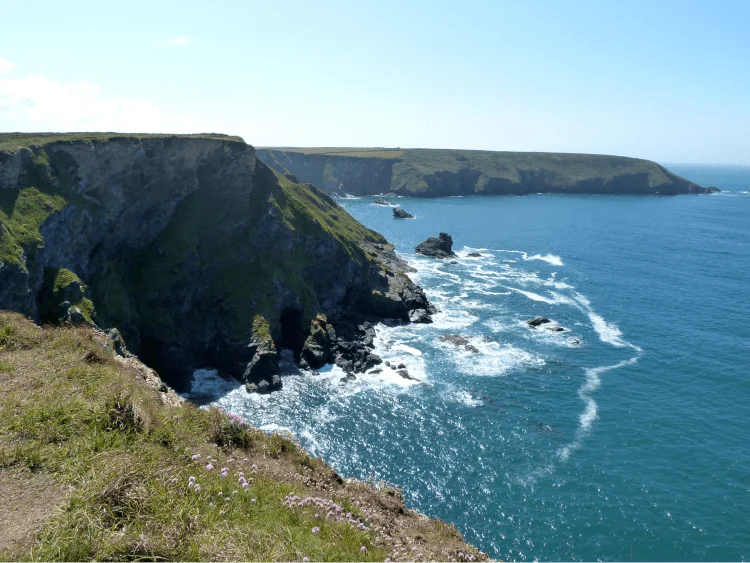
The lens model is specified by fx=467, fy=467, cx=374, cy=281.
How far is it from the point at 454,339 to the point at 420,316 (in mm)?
10686

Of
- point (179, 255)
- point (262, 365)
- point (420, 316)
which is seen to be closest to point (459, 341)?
point (420, 316)

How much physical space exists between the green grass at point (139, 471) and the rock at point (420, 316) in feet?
218

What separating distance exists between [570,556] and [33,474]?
36506mm

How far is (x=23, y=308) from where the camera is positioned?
4484cm

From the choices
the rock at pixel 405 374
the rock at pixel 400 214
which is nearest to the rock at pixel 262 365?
the rock at pixel 405 374

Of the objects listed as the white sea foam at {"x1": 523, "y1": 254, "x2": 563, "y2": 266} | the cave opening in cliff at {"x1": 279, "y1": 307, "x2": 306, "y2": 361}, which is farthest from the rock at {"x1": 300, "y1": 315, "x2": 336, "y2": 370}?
the white sea foam at {"x1": 523, "y1": 254, "x2": 563, "y2": 266}

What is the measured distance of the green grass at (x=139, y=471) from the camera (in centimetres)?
894

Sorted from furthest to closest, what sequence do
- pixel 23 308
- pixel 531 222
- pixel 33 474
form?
1. pixel 531 222
2. pixel 23 308
3. pixel 33 474

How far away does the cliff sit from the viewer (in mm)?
9070

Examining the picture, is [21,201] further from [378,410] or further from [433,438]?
[433,438]

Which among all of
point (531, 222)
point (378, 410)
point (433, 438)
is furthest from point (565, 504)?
point (531, 222)

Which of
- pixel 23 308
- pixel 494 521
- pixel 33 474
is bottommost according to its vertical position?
pixel 494 521

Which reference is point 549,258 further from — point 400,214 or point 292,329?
point 292,329

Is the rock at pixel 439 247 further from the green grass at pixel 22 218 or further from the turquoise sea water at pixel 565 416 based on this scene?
the green grass at pixel 22 218
